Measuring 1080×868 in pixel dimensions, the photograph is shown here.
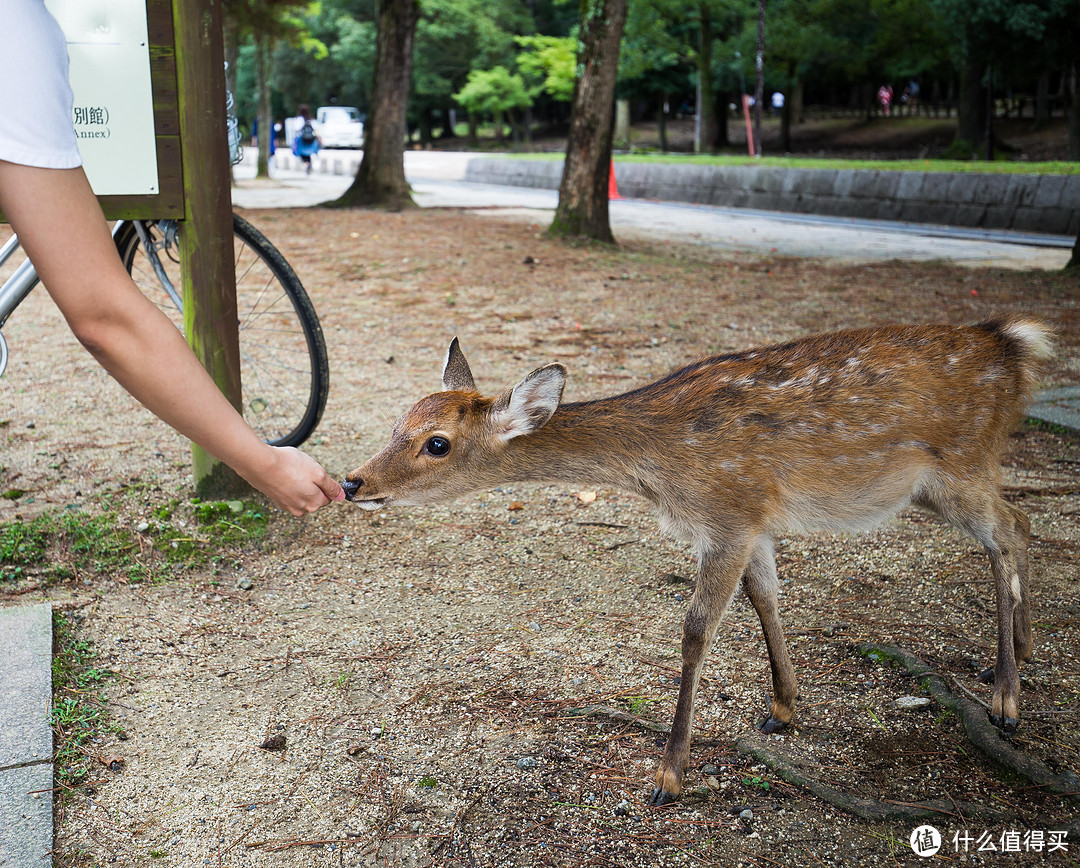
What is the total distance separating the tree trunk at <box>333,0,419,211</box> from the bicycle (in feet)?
31.1

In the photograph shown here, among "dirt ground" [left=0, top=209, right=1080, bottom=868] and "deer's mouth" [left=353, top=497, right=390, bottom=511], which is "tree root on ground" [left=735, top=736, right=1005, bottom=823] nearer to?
"dirt ground" [left=0, top=209, right=1080, bottom=868]

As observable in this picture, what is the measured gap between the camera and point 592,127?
450 inches

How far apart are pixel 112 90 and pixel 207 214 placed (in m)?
0.54

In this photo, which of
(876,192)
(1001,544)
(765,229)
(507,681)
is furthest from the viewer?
(876,192)

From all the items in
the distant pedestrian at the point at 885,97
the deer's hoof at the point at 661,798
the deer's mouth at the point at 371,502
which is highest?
the distant pedestrian at the point at 885,97

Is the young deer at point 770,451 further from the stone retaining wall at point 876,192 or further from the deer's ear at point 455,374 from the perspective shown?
the stone retaining wall at point 876,192

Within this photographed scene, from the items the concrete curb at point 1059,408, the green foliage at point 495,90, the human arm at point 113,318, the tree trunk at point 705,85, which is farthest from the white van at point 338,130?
the human arm at point 113,318

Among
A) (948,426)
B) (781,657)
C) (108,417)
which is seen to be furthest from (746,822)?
(108,417)

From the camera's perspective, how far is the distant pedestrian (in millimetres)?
37559

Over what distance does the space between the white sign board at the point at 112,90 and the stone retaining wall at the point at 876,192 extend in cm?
1082

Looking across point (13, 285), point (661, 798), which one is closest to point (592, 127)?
point (13, 285)

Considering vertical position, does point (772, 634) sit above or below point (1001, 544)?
below

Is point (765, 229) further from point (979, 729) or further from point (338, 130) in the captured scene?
point (338, 130)

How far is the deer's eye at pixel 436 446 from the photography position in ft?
9.46
